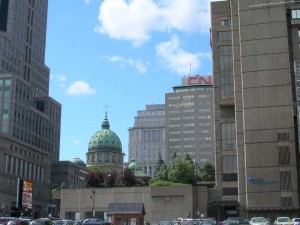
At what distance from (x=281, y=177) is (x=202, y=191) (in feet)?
60.1

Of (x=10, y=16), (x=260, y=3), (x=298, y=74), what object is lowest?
(x=298, y=74)

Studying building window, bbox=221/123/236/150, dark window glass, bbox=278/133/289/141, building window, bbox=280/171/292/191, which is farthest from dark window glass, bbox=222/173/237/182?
dark window glass, bbox=278/133/289/141

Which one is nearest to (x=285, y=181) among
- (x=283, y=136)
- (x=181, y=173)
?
(x=283, y=136)

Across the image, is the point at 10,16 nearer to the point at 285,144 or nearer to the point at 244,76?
the point at 244,76

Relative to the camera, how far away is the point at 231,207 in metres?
86.8

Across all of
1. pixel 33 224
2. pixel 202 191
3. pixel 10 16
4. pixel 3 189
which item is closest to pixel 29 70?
pixel 10 16

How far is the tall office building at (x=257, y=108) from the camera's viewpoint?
77.5 meters

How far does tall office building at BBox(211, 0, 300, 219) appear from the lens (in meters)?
77.5

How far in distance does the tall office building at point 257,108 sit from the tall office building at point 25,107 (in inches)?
2200

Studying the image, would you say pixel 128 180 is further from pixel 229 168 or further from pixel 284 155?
pixel 284 155

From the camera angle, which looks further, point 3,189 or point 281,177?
point 3,189

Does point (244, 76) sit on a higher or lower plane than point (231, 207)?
higher

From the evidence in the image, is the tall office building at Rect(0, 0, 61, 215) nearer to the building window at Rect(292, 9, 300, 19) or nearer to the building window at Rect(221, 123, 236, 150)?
the building window at Rect(221, 123, 236, 150)

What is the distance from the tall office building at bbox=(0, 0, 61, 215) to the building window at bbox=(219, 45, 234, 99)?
57.2 meters
